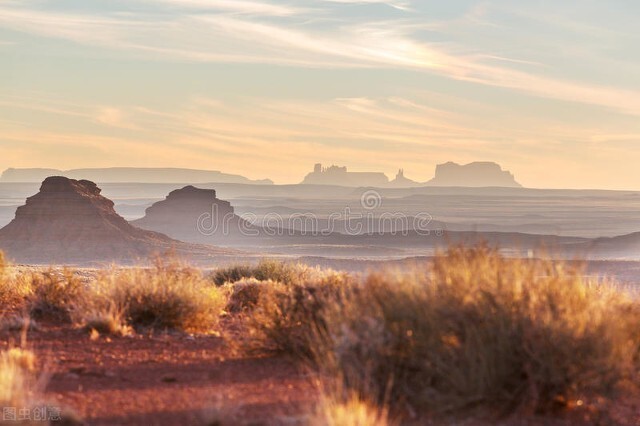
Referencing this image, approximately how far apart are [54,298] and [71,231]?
300ft

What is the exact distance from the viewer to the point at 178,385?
9.70 m

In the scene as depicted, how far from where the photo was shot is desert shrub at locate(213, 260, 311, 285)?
24.2 meters

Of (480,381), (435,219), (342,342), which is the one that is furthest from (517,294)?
(435,219)

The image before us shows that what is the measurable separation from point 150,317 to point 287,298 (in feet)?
9.08

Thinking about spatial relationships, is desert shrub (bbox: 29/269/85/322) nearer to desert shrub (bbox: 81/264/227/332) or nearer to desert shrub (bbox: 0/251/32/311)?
desert shrub (bbox: 0/251/32/311)

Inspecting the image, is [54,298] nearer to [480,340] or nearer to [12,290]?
[12,290]

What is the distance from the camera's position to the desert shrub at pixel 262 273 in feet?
79.3

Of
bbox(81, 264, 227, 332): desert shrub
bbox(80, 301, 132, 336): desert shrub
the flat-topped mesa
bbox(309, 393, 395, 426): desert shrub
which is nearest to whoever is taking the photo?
bbox(309, 393, 395, 426): desert shrub

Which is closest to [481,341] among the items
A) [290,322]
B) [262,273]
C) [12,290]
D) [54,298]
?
[290,322]

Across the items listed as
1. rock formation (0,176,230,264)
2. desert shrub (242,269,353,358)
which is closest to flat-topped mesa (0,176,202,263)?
rock formation (0,176,230,264)

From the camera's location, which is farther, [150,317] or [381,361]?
[150,317]

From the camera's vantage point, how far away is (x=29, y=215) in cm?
10894

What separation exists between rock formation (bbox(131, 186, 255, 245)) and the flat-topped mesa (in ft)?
131

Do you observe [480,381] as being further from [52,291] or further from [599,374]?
[52,291]
